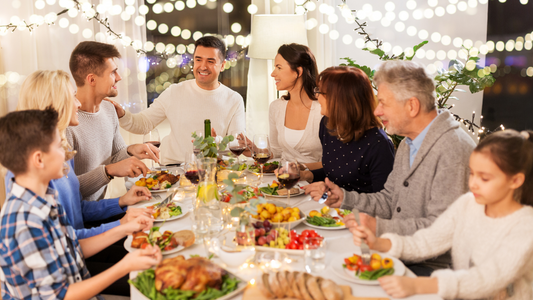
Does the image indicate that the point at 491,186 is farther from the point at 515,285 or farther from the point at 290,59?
the point at 290,59

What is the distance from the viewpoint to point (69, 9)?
148 inches

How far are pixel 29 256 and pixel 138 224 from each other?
41cm

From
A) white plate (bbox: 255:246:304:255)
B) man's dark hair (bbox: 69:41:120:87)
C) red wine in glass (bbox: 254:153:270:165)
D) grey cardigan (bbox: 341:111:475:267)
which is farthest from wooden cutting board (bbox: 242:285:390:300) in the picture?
man's dark hair (bbox: 69:41:120:87)

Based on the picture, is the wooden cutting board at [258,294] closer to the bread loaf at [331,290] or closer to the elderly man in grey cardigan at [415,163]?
the bread loaf at [331,290]

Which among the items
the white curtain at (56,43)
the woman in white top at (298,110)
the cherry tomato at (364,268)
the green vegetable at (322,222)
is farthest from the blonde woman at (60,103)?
the white curtain at (56,43)

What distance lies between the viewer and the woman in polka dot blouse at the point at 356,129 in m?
2.16

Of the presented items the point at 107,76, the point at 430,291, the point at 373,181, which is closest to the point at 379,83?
the point at 373,181

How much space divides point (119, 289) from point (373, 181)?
132 cm

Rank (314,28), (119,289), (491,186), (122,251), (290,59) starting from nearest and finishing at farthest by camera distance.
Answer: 1. (491,186)
2. (119,289)
3. (122,251)
4. (290,59)
5. (314,28)

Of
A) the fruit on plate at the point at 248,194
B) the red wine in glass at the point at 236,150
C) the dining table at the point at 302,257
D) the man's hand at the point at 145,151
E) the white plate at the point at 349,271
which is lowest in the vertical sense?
the dining table at the point at 302,257

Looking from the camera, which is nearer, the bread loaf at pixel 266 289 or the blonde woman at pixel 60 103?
the bread loaf at pixel 266 289

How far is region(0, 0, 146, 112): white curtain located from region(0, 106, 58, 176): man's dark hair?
118 inches

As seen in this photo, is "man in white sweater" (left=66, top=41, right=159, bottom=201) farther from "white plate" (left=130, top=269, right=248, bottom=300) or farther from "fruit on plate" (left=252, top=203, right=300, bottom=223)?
"white plate" (left=130, top=269, right=248, bottom=300)

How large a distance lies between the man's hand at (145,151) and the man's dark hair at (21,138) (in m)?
1.19
